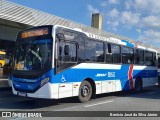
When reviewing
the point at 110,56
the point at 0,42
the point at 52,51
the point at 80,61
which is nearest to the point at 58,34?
the point at 52,51

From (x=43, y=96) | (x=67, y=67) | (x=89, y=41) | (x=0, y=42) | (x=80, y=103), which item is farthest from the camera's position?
(x=0, y=42)

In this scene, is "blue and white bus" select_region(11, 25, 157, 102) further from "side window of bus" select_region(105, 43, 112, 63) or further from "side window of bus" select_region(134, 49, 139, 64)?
"side window of bus" select_region(134, 49, 139, 64)

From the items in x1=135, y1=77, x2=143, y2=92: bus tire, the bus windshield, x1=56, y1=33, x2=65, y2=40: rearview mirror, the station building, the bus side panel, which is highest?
the station building

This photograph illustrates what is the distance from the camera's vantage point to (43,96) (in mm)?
10914

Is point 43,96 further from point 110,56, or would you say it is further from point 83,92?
point 110,56

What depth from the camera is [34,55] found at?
451 inches

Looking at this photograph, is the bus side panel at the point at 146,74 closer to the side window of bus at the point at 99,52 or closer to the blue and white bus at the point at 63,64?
the blue and white bus at the point at 63,64

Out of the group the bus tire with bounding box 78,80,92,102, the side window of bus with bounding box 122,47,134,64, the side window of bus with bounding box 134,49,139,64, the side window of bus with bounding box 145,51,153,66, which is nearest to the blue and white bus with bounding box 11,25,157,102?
the bus tire with bounding box 78,80,92,102

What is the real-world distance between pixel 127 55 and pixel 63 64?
6615 millimetres

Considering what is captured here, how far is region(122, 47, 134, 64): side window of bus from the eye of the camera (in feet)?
54.7

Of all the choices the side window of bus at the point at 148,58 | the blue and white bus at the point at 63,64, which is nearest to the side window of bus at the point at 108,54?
the blue and white bus at the point at 63,64

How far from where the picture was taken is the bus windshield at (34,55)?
11.2 metres

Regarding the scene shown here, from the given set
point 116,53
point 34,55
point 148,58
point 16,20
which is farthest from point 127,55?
point 16,20

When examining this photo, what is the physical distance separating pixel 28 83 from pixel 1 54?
25.8m
